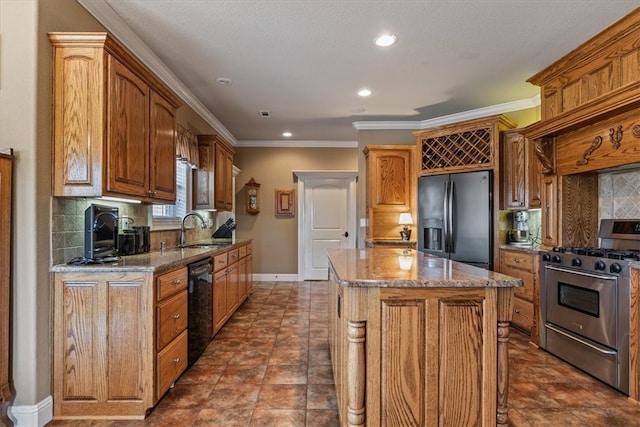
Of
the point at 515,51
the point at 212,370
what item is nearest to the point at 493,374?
the point at 212,370

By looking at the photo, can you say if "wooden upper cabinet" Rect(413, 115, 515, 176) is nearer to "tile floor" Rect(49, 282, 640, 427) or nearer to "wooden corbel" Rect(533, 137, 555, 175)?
"wooden corbel" Rect(533, 137, 555, 175)

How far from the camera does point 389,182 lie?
198 inches

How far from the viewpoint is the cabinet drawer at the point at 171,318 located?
2.19m

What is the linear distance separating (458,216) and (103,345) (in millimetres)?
3891

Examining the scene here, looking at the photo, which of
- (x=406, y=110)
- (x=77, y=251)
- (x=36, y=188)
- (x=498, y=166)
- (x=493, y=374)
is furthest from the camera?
(x=406, y=110)

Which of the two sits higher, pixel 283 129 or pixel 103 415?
pixel 283 129

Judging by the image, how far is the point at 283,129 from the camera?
5699 millimetres

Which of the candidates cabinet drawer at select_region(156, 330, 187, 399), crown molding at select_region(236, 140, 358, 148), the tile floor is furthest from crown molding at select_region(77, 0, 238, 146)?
the tile floor

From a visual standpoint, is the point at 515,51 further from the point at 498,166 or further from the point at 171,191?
the point at 171,191

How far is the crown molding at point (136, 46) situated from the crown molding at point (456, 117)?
2.45 metres

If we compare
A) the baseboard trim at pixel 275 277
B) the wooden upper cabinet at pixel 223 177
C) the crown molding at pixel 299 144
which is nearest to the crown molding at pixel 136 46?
the wooden upper cabinet at pixel 223 177

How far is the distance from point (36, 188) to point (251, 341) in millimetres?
2221

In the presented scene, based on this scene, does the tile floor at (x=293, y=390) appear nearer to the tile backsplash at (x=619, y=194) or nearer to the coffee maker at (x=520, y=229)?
the coffee maker at (x=520, y=229)

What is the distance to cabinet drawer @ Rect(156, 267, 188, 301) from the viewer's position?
2.19 meters
